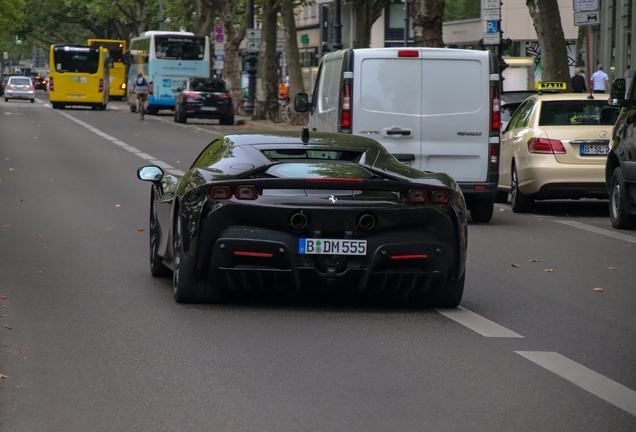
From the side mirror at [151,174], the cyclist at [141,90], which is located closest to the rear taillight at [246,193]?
the side mirror at [151,174]

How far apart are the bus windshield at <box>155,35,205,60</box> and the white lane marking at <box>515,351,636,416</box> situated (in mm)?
51743

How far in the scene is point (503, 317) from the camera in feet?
28.2

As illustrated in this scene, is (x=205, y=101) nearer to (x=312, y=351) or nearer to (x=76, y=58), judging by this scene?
(x=76, y=58)

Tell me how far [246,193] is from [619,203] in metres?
7.65

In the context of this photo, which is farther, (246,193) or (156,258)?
(156,258)

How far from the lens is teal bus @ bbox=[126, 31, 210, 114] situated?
57281 millimetres

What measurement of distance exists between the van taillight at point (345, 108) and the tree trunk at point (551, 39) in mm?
14845

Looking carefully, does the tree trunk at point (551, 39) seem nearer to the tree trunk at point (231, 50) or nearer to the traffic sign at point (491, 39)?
the traffic sign at point (491, 39)

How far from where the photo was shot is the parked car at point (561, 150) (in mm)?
16672

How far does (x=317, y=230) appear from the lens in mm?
8328

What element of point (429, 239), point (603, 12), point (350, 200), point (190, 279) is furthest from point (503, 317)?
point (603, 12)

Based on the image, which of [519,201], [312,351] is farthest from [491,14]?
[312,351]

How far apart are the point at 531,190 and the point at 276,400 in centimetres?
1132

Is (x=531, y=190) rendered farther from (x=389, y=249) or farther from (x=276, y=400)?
(x=276, y=400)
